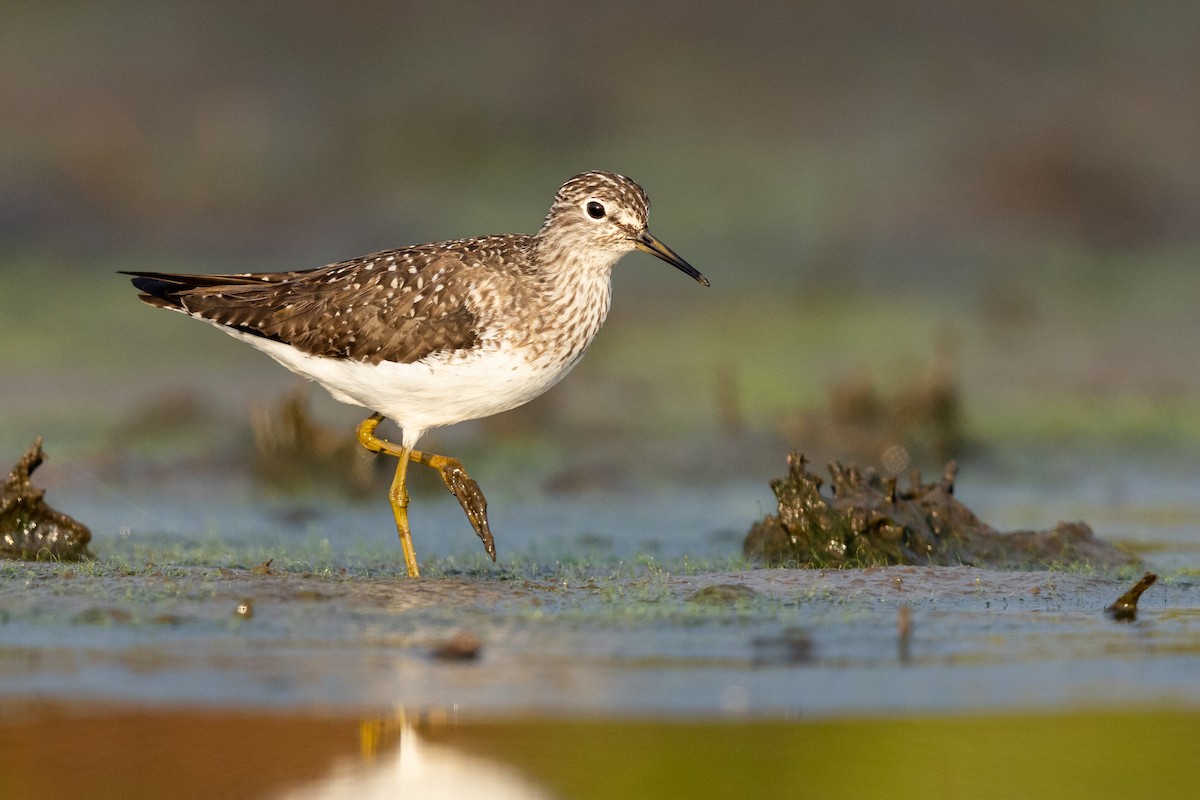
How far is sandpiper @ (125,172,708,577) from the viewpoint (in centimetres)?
1050

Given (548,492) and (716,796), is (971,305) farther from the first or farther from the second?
(716,796)

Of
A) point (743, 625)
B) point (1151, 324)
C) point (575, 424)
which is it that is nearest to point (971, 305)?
point (1151, 324)

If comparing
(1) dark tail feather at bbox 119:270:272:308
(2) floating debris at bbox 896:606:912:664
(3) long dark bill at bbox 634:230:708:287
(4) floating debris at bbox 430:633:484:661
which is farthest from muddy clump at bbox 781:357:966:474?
(4) floating debris at bbox 430:633:484:661

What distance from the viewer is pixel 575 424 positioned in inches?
651

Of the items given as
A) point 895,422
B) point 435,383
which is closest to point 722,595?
point 435,383

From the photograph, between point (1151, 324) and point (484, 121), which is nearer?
point (1151, 324)

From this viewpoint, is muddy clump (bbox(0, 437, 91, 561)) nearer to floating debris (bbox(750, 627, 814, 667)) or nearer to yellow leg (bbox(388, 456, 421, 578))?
yellow leg (bbox(388, 456, 421, 578))

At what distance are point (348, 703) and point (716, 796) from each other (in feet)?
5.66

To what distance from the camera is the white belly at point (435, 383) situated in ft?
34.3

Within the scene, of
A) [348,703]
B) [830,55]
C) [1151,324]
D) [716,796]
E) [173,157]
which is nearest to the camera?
[716,796]

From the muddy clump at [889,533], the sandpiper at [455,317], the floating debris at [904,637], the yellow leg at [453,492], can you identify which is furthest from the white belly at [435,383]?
the floating debris at [904,637]

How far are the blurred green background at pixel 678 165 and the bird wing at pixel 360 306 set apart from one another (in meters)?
6.72

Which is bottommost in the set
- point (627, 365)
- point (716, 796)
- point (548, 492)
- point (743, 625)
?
point (716, 796)

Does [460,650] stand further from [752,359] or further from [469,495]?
[752,359]
